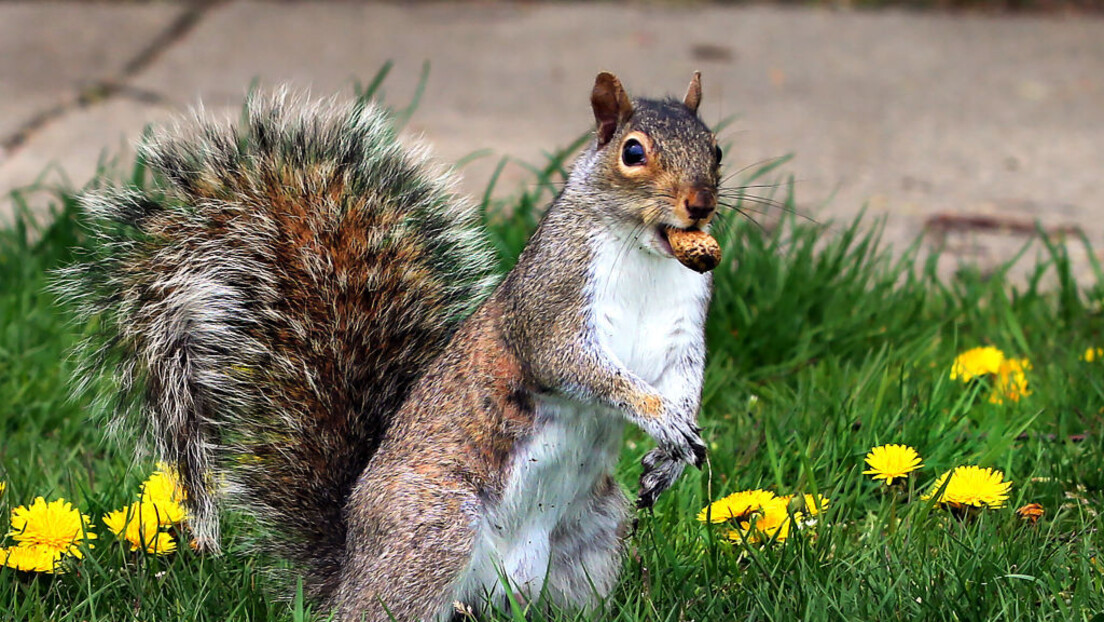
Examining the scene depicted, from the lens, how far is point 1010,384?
2.35 meters

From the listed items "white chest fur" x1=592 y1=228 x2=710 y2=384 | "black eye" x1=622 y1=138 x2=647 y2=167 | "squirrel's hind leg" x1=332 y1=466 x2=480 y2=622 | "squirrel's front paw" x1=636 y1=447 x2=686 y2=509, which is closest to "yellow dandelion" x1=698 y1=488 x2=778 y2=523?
"squirrel's front paw" x1=636 y1=447 x2=686 y2=509

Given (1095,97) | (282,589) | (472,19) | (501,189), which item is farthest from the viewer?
(472,19)

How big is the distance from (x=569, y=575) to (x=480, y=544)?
0.13 m

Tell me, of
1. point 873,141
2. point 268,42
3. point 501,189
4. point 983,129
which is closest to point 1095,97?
point 983,129

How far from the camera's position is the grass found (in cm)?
172

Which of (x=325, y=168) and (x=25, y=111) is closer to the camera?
(x=325, y=168)

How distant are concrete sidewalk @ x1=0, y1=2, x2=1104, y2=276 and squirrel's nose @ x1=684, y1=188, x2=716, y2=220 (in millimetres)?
1793

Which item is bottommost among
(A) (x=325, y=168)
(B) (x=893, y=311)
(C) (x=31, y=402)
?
(C) (x=31, y=402)

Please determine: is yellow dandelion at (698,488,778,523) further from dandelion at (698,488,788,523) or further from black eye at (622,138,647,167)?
black eye at (622,138,647,167)

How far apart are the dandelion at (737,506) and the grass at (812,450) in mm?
26

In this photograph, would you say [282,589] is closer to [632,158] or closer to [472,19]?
[632,158]

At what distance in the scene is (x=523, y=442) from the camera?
1.71 meters

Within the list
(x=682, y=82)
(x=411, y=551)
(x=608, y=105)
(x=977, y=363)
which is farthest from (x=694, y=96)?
(x=682, y=82)

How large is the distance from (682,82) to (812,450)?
8.40 ft
